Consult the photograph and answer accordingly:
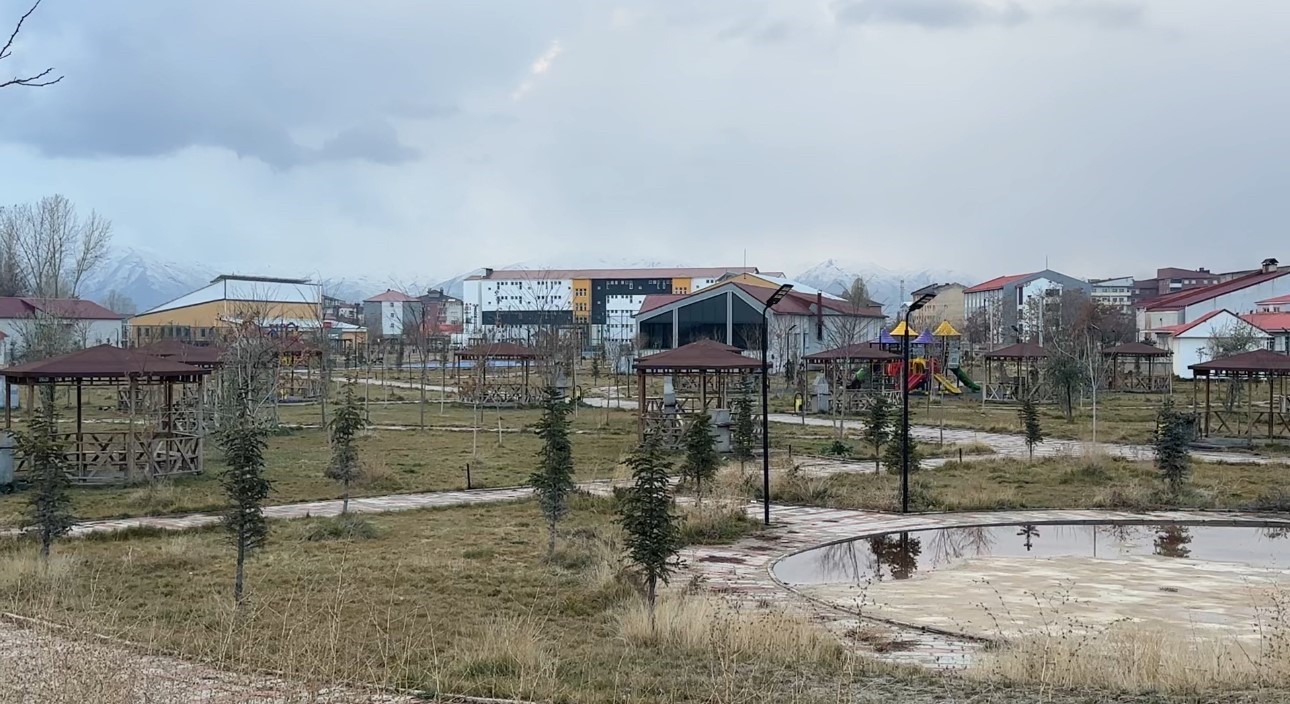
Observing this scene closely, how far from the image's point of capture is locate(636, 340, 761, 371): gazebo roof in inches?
898

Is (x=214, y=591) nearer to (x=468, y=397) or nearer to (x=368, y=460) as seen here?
(x=368, y=460)

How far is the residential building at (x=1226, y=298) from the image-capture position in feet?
203

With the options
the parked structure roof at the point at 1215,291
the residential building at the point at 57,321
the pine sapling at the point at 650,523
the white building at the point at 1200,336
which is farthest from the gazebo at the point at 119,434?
the parked structure roof at the point at 1215,291

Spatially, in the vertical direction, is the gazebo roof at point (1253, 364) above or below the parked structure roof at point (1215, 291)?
below

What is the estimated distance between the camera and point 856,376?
39938 millimetres

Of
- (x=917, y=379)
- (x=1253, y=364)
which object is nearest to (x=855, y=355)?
(x=917, y=379)

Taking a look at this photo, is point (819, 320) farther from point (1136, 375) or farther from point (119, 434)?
point (119, 434)

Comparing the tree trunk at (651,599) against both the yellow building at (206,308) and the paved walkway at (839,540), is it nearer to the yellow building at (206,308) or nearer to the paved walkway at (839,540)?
the paved walkway at (839,540)

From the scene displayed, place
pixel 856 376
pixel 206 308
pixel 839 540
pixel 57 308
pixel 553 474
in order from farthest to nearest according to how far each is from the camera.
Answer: pixel 206 308 → pixel 57 308 → pixel 856 376 → pixel 839 540 → pixel 553 474

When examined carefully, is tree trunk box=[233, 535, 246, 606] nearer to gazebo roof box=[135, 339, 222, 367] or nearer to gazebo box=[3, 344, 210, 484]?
gazebo box=[3, 344, 210, 484]

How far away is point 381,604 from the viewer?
8539 millimetres

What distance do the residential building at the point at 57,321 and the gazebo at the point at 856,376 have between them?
2631 cm

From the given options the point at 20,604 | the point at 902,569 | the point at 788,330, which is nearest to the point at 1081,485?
the point at 902,569

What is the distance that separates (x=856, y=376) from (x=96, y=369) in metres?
28.3
